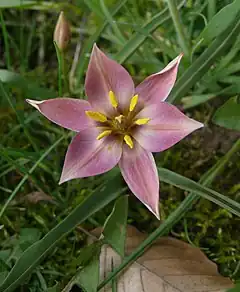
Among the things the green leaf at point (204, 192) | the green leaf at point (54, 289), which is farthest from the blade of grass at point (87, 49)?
the green leaf at point (54, 289)

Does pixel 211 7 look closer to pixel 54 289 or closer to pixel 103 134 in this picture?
pixel 103 134

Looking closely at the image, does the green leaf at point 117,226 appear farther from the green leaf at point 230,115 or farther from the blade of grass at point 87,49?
the blade of grass at point 87,49

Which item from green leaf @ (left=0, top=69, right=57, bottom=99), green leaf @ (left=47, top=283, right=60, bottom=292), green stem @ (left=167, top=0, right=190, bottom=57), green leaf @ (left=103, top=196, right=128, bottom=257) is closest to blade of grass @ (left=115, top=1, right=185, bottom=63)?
green stem @ (left=167, top=0, right=190, bottom=57)

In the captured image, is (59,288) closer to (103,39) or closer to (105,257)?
(105,257)

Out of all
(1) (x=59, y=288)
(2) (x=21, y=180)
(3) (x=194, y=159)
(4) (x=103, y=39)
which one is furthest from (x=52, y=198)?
(4) (x=103, y=39)

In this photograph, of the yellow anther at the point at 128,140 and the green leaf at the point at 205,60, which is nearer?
the yellow anther at the point at 128,140

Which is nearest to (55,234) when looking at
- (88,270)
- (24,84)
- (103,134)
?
(88,270)

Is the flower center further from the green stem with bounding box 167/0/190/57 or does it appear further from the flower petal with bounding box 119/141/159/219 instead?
the green stem with bounding box 167/0/190/57
